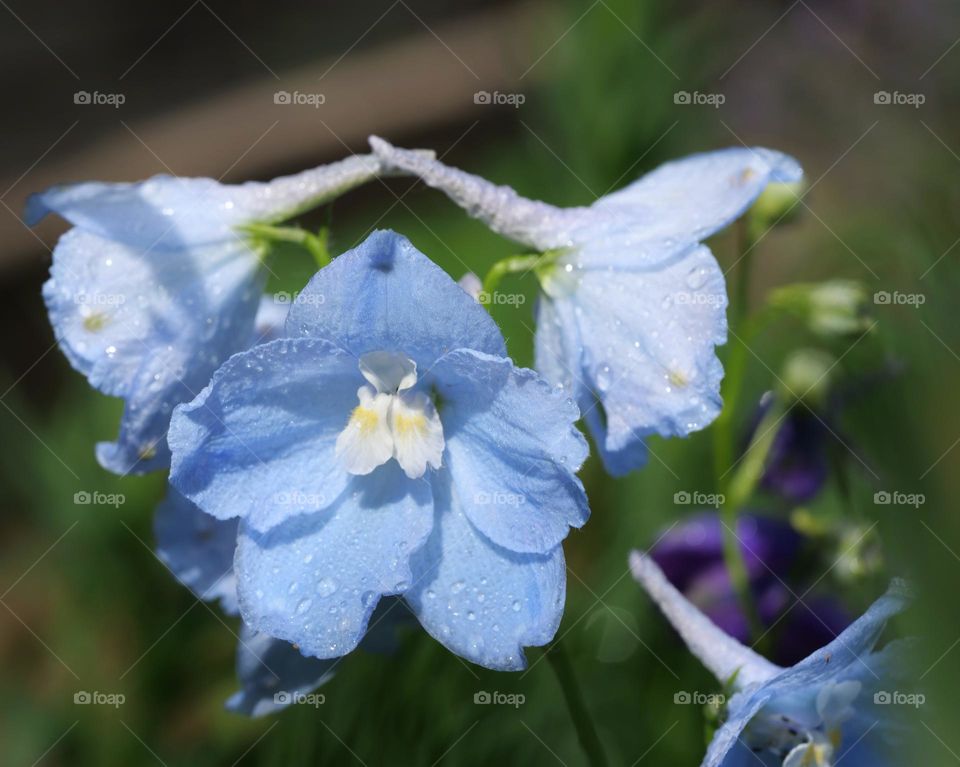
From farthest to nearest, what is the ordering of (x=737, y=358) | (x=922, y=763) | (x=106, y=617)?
(x=106, y=617), (x=737, y=358), (x=922, y=763)

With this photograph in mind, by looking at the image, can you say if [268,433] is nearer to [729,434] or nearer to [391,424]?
[391,424]

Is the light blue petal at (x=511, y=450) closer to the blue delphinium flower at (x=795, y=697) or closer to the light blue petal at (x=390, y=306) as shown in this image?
the light blue petal at (x=390, y=306)

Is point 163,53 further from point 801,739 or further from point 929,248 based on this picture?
point 929,248

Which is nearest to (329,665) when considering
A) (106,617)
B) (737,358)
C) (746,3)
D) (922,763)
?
(737,358)

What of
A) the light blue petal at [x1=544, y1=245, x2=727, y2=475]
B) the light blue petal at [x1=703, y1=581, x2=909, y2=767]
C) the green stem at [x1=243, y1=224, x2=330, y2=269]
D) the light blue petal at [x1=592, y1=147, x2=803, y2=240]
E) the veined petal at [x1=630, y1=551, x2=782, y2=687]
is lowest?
the veined petal at [x1=630, y1=551, x2=782, y2=687]
